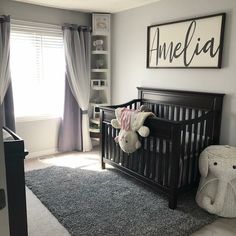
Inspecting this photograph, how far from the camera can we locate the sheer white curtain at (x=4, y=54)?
3133 mm

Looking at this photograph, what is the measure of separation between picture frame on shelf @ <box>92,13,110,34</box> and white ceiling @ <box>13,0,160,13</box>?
4.4 inches

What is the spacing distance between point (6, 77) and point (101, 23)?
160cm

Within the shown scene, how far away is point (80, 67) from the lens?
3.85 metres

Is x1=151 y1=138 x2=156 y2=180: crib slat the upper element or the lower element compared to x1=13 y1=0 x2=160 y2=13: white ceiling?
lower

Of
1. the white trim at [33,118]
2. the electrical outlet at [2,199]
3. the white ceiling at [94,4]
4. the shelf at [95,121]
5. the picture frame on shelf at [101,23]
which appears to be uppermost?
the white ceiling at [94,4]

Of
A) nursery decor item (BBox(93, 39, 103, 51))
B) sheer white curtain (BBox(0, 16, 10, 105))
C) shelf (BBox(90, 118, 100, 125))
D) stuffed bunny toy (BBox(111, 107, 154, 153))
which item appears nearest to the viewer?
stuffed bunny toy (BBox(111, 107, 154, 153))

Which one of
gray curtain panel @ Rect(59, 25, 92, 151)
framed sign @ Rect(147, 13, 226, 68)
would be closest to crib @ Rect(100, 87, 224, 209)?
framed sign @ Rect(147, 13, 226, 68)

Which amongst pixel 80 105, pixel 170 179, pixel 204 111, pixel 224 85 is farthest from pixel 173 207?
pixel 80 105

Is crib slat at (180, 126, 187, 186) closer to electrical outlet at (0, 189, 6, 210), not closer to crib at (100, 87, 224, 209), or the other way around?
crib at (100, 87, 224, 209)

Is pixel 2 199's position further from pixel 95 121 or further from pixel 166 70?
pixel 95 121

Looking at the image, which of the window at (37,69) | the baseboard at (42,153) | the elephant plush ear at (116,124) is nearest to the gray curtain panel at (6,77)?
the window at (37,69)

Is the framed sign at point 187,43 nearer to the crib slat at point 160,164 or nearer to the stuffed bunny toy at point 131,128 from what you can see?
the stuffed bunny toy at point 131,128

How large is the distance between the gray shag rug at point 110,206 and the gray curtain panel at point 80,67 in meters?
1.06

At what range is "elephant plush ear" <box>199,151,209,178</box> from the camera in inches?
93.4
